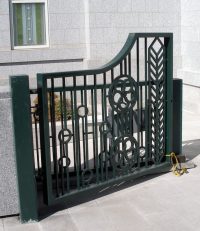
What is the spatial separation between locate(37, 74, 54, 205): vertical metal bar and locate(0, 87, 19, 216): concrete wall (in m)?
0.30

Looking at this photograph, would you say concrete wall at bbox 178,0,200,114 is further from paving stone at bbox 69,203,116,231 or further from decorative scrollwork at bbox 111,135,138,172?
paving stone at bbox 69,203,116,231

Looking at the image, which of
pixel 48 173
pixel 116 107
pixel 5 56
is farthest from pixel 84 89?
pixel 5 56

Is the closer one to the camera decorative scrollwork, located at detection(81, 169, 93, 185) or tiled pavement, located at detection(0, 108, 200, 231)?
tiled pavement, located at detection(0, 108, 200, 231)

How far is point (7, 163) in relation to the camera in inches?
175

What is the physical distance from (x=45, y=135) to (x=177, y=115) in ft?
7.02

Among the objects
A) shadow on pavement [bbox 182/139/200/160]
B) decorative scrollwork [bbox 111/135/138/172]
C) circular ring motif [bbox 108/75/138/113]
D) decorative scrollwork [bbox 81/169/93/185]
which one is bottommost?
shadow on pavement [bbox 182/139/200/160]

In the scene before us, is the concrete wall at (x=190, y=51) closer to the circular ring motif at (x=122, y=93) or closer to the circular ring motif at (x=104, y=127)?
the circular ring motif at (x=122, y=93)

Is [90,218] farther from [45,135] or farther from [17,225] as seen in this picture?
[45,135]

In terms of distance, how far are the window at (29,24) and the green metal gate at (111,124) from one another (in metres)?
4.21

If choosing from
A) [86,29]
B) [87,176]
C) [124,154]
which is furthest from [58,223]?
[86,29]

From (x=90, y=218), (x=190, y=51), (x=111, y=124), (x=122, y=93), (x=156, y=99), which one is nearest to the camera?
(x=90, y=218)

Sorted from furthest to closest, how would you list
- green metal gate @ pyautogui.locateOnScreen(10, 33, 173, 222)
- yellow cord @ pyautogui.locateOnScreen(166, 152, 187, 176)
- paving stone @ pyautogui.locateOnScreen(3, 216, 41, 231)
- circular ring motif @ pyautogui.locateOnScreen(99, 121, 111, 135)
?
yellow cord @ pyautogui.locateOnScreen(166, 152, 187, 176), circular ring motif @ pyautogui.locateOnScreen(99, 121, 111, 135), green metal gate @ pyautogui.locateOnScreen(10, 33, 173, 222), paving stone @ pyautogui.locateOnScreen(3, 216, 41, 231)

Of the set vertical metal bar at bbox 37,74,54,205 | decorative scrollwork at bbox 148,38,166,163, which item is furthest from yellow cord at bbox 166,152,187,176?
vertical metal bar at bbox 37,74,54,205

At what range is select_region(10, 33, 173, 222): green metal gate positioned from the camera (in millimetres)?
4660
